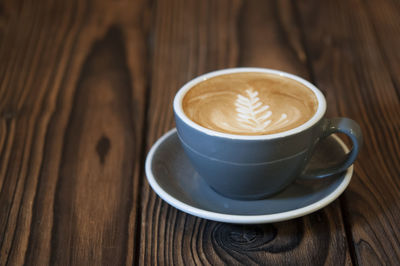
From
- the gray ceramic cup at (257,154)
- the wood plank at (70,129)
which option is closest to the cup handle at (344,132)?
the gray ceramic cup at (257,154)

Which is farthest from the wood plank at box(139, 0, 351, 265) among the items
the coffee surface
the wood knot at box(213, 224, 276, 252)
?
the coffee surface

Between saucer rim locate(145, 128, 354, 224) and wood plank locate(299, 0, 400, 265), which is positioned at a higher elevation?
saucer rim locate(145, 128, 354, 224)

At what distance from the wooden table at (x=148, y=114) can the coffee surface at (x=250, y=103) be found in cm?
11

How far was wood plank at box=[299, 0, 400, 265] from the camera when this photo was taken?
541 millimetres

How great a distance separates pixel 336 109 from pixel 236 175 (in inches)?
11.8

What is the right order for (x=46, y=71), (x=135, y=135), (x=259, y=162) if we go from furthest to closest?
(x=46, y=71) → (x=135, y=135) → (x=259, y=162)

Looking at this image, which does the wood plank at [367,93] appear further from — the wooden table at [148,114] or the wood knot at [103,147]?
the wood knot at [103,147]

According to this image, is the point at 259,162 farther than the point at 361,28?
No

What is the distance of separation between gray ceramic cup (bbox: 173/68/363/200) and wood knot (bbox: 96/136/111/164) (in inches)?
6.7

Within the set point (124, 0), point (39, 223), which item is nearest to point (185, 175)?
point (39, 223)

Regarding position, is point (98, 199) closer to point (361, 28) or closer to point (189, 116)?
point (189, 116)

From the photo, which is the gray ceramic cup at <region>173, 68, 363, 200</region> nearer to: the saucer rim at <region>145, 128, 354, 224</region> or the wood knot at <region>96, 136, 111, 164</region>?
the saucer rim at <region>145, 128, 354, 224</region>

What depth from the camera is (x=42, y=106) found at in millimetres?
820

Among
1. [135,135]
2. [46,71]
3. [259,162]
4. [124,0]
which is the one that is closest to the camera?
[259,162]
